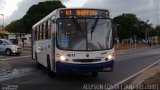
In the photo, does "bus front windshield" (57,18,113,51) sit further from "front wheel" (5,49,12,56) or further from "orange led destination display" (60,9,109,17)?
"front wheel" (5,49,12,56)

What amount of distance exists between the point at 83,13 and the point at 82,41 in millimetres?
1211

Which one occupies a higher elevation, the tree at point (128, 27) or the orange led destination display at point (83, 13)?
the tree at point (128, 27)

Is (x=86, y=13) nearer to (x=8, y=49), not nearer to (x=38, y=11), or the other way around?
(x=8, y=49)

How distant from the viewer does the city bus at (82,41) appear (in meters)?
15.5

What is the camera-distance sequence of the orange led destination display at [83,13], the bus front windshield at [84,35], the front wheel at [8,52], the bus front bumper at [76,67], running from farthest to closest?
the front wheel at [8,52] → the orange led destination display at [83,13] → the bus front windshield at [84,35] → the bus front bumper at [76,67]

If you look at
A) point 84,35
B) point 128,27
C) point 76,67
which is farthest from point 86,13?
point 128,27

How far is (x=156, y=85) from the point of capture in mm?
13344

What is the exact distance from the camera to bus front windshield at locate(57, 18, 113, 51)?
616 inches

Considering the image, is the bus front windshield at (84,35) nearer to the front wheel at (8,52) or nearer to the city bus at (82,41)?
the city bus at (82,41)

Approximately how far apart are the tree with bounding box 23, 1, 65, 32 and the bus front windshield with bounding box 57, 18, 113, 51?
216ft

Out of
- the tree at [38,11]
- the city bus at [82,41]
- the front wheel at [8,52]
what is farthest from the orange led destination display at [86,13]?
the tree at [38,11]

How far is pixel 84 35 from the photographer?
15734 millimetres

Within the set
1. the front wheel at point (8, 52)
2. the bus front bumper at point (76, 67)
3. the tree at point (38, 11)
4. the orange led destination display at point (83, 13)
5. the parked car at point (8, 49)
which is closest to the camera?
the bus front bumper at point (76, 67)

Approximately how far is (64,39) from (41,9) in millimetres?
68672
